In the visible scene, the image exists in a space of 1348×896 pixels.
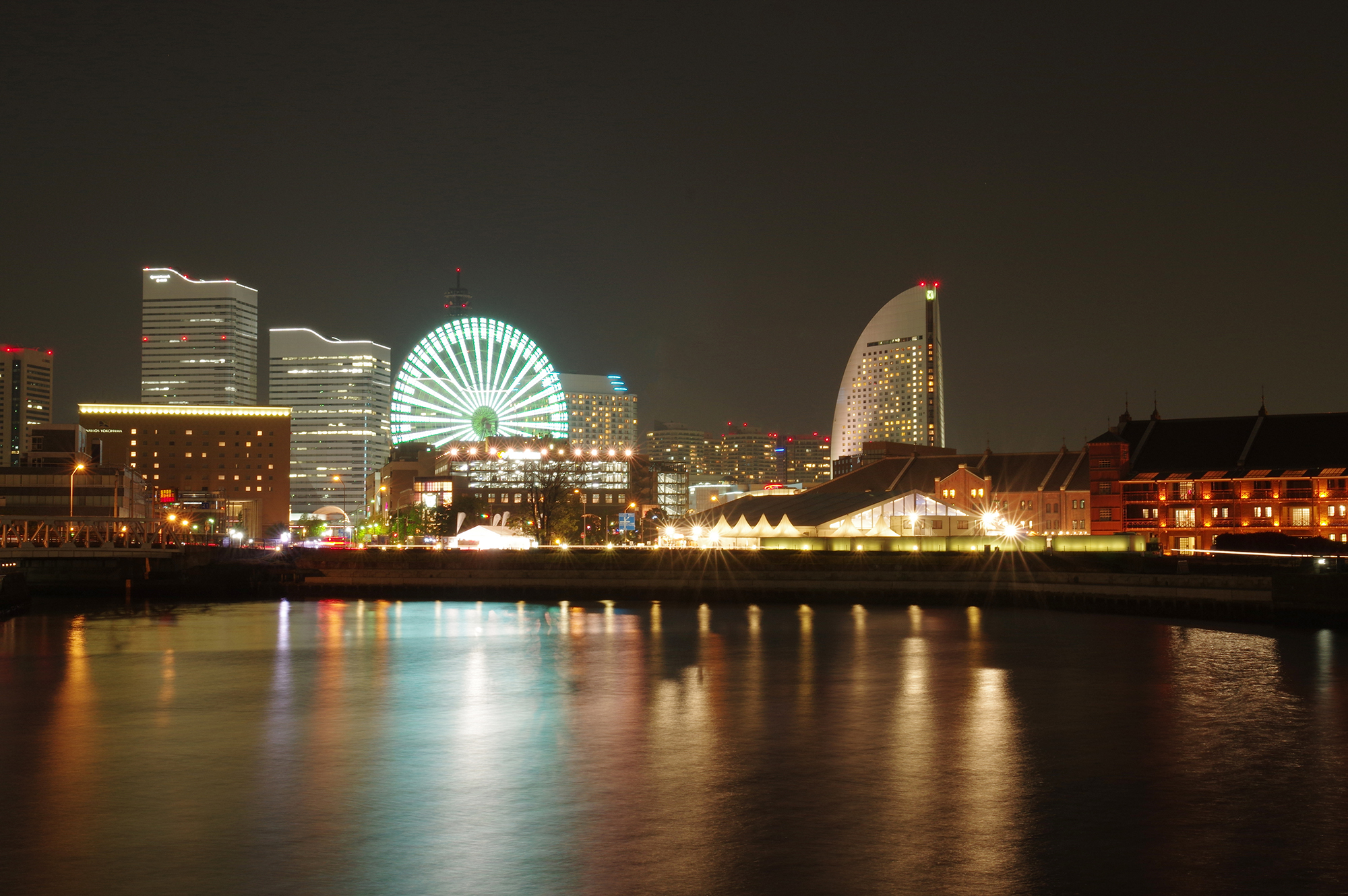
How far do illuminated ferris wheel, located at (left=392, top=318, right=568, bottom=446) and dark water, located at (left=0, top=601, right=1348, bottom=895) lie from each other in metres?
101

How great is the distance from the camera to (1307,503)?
8700cm

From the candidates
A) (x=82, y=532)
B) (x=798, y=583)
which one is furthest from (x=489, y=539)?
(x=82, y=532)

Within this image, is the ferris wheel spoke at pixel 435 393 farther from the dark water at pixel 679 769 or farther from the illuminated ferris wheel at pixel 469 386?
the dark water at pixel 679 769

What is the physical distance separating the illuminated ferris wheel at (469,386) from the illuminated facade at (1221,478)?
73.1 m

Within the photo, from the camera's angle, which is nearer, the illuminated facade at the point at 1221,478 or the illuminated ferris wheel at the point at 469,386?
the illuminated facade at the point at 1221,478

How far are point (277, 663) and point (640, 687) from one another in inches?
563

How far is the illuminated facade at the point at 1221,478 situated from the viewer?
8706 centimetres

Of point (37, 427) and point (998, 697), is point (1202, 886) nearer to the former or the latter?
point (998, 697)

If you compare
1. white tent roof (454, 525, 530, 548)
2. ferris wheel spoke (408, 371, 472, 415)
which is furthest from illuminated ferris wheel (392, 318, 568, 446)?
white tent roof (454, 525, 530, 548)

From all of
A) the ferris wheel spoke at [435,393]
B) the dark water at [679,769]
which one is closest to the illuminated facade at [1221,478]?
the dark water at [679,769]

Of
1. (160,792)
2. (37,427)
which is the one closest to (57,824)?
(160,792)

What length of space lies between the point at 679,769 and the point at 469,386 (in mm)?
126666

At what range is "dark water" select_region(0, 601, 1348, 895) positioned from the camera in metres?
16.8

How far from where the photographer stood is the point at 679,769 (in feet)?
76.0
